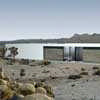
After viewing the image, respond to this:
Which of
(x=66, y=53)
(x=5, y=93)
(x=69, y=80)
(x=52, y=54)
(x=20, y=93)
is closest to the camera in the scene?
(x=5, y=93)

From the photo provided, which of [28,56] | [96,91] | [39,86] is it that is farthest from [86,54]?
[39,86]

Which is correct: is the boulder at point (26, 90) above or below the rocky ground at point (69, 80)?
above

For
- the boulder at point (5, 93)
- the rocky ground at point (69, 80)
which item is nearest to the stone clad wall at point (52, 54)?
the rocky ground at point (69, 80)

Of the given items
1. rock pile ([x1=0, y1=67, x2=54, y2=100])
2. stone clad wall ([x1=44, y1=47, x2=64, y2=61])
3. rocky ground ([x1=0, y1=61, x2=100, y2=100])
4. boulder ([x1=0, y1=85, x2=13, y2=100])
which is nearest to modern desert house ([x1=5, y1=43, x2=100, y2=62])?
stone clad wall ([x1=44, y1=47, x2=64, y2=61])

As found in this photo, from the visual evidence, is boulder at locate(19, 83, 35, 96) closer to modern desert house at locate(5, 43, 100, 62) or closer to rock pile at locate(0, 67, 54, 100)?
rock pile at locate(0, 67, 54, 100)

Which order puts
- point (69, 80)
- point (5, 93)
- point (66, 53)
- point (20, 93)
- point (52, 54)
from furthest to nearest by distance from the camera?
point (52, 54)
point (66, 53)
point (69, 80)
point (20, 93)
point (5, 93)

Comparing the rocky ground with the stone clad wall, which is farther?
the stone clad wall

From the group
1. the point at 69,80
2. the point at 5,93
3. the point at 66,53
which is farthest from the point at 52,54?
the point at 5,93

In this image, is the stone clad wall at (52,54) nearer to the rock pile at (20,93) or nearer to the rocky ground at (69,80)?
the rocky ground at (69,80)

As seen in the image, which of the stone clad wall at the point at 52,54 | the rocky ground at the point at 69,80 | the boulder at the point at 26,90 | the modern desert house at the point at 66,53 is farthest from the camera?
the stone clad wall at the point at 52,54

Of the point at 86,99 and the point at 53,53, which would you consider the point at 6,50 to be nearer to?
the point at 53,53

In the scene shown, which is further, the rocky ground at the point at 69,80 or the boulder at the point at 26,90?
the rocky ground at the point at 69,80

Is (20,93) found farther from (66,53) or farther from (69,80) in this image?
(66,53)

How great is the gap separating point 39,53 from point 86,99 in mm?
33201
